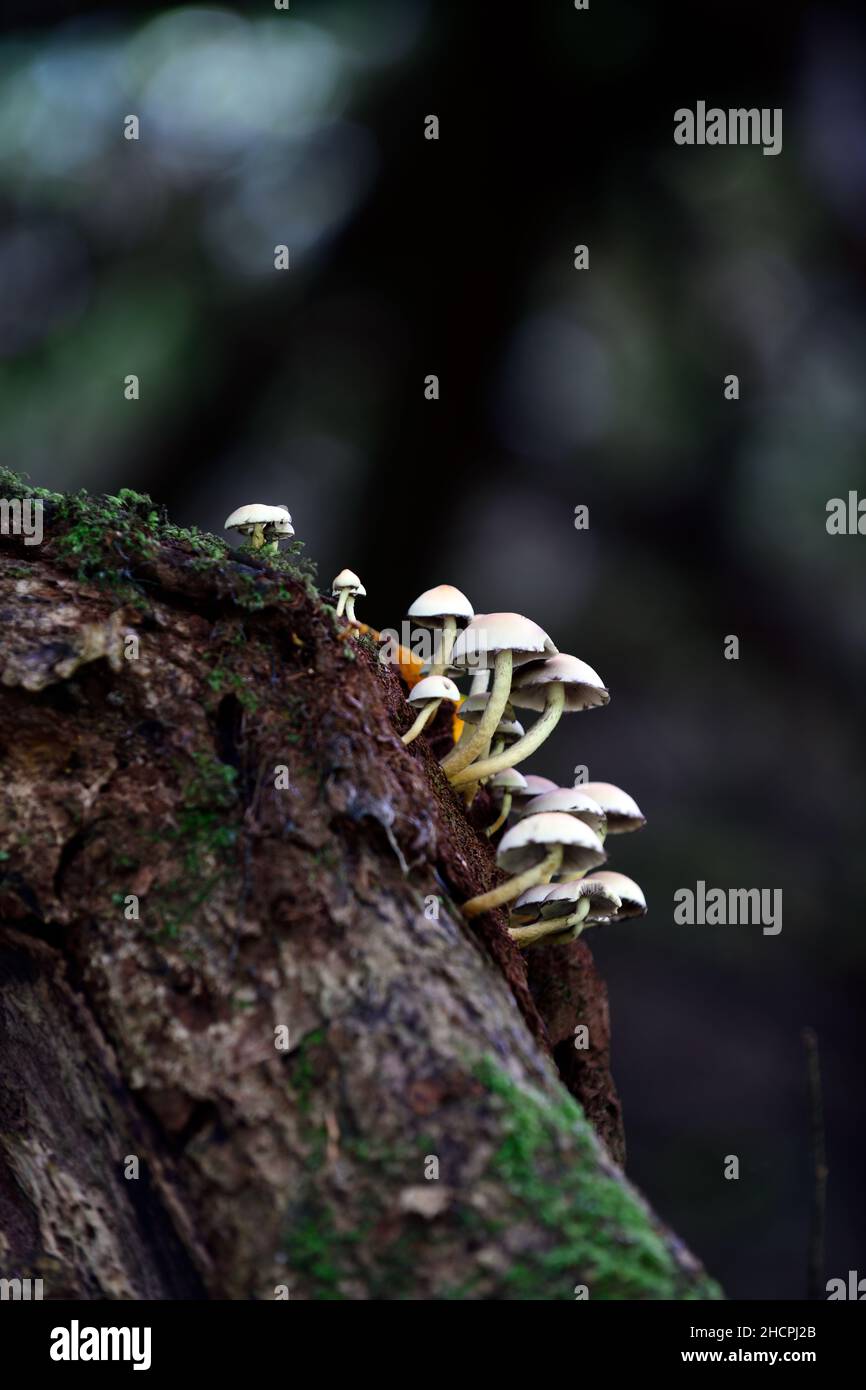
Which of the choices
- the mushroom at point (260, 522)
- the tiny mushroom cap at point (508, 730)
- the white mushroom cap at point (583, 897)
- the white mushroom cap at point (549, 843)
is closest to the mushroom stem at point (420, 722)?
the tiny mushroom cap at point (508, 730)

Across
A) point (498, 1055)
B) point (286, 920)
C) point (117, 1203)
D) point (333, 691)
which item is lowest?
point (117, 1203)

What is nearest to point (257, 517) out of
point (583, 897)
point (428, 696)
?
point (428, 696)

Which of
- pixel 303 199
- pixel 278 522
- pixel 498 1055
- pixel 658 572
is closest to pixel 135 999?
pixel 498 1055

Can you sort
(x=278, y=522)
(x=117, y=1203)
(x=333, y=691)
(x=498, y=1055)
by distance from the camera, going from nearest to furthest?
1. (x=498, y=1055)
2. (x=117, y=1203)
3. (x=333, y=691)
4. (x=278, y=522)

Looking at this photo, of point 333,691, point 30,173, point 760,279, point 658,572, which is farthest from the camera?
point 658,572

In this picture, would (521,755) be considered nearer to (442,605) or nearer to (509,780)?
(509,780)

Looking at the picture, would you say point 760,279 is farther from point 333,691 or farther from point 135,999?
point 135,999

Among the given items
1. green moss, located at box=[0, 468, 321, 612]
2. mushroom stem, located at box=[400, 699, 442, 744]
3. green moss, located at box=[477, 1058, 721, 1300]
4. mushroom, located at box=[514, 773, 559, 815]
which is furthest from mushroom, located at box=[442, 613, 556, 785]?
green moss, located at box=[477, 1058, 721, 1300]

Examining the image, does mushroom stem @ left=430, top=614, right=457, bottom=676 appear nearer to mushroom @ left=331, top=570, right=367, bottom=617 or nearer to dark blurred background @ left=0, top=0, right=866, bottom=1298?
mushroom @ left=331, top=570, right=367, bottom=617
